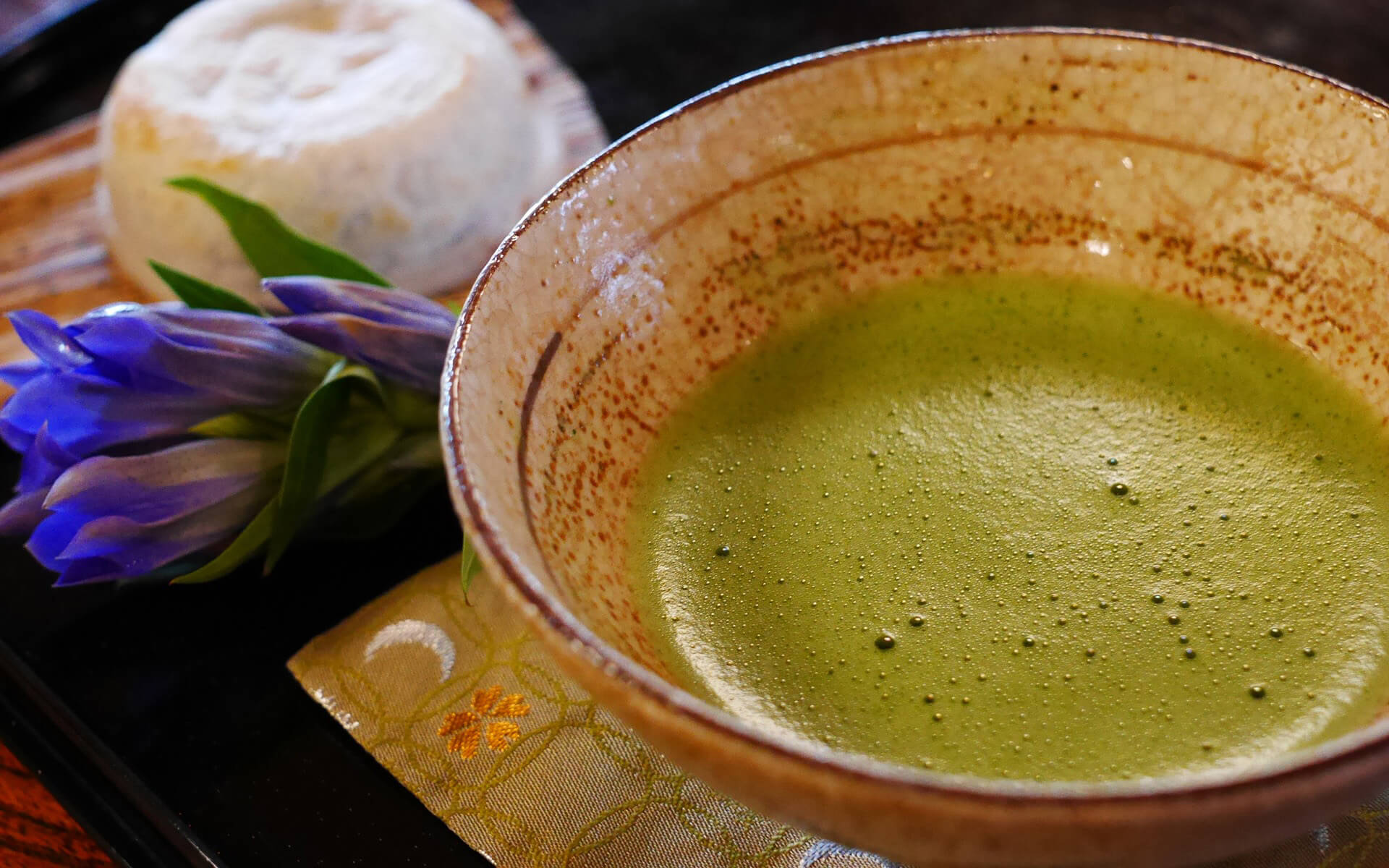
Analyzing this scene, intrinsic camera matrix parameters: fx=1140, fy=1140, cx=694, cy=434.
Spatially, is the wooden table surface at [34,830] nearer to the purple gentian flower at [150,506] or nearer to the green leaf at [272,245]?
the purple gentian flower at [150,506]

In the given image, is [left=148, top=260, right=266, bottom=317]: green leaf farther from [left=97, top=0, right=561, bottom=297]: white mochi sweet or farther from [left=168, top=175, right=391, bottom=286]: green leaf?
[left=97, top=0, right=561, bottom=297]: white mochi sweet

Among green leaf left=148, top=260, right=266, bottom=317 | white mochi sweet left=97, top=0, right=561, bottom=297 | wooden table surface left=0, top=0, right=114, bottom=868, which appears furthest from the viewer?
white mochi sweet left=97, top=0, right=561, bottom=297

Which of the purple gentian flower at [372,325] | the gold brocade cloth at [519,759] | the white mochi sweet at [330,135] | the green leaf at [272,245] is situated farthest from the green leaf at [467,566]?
the white mochi sweet at [330,135]

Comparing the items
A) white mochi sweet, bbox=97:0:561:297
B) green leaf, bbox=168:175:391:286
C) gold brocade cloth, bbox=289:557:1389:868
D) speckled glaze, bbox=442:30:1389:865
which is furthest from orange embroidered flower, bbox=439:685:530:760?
white mochi sweet, bbox=97:0:561:297

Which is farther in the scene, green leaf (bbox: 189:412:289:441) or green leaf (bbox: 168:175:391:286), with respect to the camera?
green leaf (bbox: 168:175:391:286)

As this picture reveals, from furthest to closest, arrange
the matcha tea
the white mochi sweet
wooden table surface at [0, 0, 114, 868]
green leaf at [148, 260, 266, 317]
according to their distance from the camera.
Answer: the white mochi sweet → green leaf at [148, 260, 266, 317] → wooden table surface at [0, 0, 114, 868] → the matcha tea

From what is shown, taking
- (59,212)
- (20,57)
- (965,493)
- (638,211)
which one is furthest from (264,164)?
(965,493)

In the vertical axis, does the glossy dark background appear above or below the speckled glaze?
below

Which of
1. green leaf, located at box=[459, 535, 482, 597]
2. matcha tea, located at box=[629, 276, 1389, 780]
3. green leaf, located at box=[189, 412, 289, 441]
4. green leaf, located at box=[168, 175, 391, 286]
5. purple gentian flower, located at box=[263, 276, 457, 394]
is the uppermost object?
matcha tea, located at box=[629, 276, 1389, 780]

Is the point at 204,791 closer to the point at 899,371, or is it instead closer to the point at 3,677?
the point at 3,677
